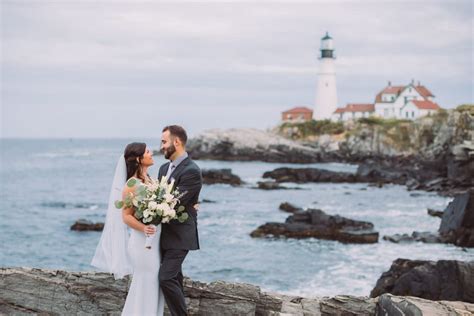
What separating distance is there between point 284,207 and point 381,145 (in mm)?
48461

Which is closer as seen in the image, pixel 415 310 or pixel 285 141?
pixel 415 310

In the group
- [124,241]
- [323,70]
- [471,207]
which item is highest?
[323,70]

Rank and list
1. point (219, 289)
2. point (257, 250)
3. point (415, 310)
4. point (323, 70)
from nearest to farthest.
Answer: point (415, 310)
point (219, 289)
point (257, 250)
point (323, 70)

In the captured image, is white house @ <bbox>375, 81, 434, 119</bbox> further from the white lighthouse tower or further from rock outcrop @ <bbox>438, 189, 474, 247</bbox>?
rock outcrop @ <bbox>438, 189, 474, 247</bbox>

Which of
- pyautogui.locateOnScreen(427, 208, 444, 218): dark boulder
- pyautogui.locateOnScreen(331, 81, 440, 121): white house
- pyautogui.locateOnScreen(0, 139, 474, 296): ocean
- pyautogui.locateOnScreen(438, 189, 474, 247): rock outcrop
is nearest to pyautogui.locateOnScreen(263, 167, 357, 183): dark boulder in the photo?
pyautogui.locateOnScreen(0, 139, 474, 296): ocean

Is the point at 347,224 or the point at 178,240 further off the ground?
the point at 178,240

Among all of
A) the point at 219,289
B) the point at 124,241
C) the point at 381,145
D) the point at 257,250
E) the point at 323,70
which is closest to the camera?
the point at 124,241

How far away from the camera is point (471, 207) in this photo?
23656 mm

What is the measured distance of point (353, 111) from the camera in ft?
357

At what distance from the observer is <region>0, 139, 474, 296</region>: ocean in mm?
21141

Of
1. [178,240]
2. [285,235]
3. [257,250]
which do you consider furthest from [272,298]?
[285,235]

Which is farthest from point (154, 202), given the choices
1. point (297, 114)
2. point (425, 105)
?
point (297, 114)

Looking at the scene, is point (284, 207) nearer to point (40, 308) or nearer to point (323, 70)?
point (40, 308)

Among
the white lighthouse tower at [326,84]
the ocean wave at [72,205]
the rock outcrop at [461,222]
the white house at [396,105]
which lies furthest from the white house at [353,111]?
the rock outcrop at [461,222]
